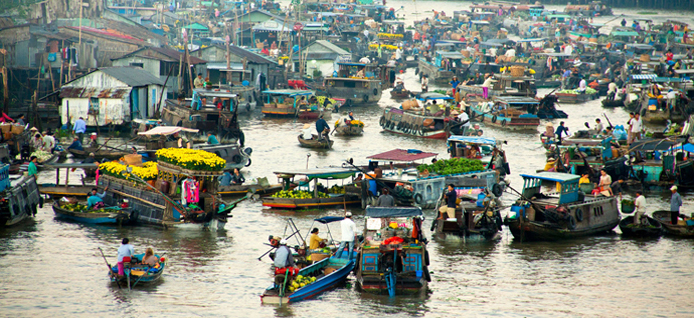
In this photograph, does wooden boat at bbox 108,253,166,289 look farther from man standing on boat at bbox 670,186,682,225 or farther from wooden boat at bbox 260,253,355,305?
man standing on boat at bbox 670,186,682,225

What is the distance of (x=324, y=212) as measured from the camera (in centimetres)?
2717

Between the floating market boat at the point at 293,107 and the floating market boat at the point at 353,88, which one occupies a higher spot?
the floating market boat at the point at 353,88

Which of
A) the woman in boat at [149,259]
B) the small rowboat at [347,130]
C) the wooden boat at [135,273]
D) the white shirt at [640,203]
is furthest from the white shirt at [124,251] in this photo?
the small rowboat at [347,130]

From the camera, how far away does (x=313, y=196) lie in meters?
27.4

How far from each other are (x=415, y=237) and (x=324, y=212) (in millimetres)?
7949

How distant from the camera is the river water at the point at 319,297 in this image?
18.3m

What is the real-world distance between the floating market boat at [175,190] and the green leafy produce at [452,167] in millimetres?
6972

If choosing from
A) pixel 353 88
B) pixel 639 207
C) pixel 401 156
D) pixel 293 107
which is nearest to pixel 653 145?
pixel 639 207

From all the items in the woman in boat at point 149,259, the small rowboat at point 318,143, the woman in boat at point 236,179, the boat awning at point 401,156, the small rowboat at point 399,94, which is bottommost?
the woman in boat at point 149,259

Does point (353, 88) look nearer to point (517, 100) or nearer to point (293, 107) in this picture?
point (293, 107)

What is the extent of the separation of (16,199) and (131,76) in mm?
22053

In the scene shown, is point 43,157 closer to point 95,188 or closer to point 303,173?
point 95,188

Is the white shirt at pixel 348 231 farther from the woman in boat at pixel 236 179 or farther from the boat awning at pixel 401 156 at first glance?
the woman in boat at pixel 236 179

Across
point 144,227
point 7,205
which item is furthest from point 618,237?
point 7,205
